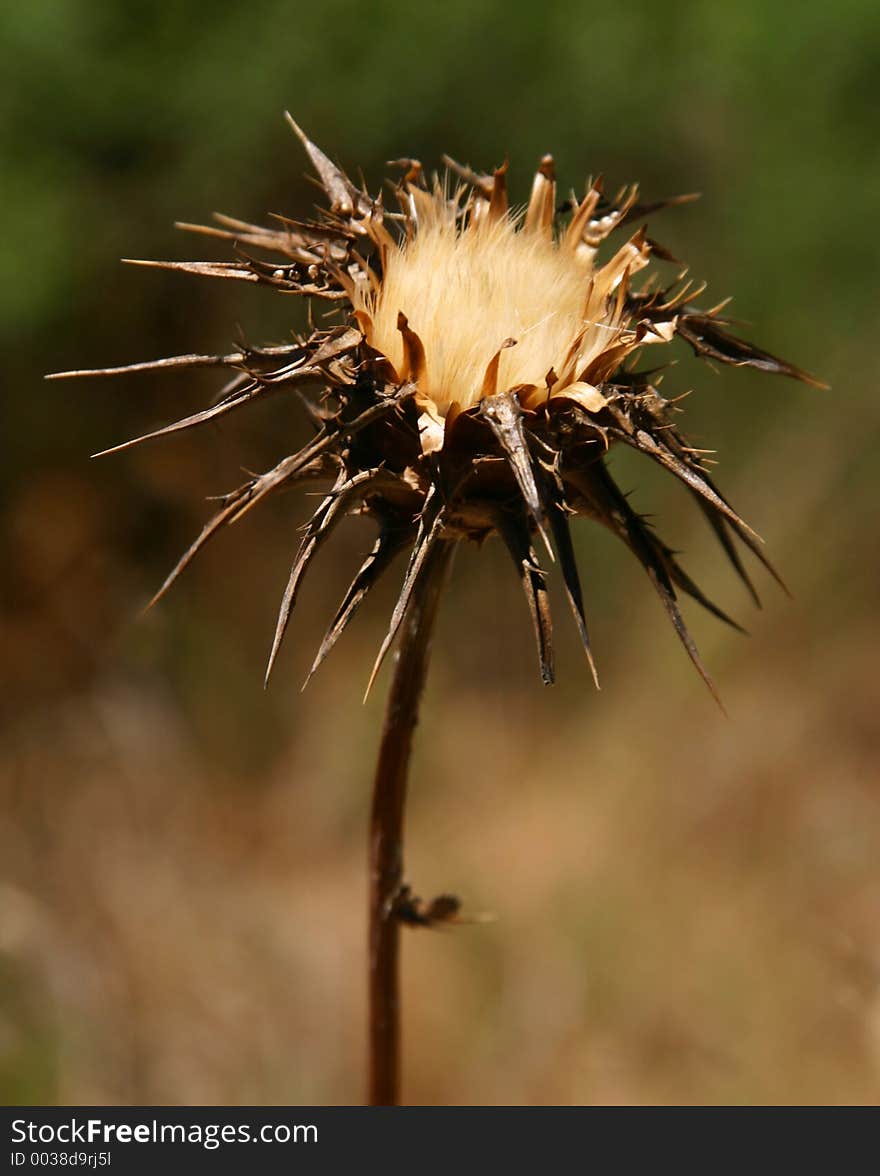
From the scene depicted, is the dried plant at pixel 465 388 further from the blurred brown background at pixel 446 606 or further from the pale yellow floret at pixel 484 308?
the blurred brown background at pixel 446 606

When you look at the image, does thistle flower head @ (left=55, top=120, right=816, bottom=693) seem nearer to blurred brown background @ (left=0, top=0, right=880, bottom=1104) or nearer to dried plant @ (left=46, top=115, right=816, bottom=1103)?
dried plant @ (left=46, top=115, right=816, bottom=1103)

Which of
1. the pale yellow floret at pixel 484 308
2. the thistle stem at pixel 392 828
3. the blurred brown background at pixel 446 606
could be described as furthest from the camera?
the blurred brown background at pixel 446 606

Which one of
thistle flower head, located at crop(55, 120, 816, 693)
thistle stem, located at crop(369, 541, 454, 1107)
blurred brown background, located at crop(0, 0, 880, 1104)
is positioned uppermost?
blurred brown background, located at crop(0, 0, 880, 1104)

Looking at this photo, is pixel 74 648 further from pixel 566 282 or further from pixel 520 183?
pixel 566 282

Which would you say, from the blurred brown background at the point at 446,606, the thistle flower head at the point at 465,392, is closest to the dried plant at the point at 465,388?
the thistle flower head at the point at 465,392

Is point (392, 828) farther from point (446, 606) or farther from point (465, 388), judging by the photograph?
point (446, 606)

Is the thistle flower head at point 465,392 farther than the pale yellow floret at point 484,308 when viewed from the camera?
No

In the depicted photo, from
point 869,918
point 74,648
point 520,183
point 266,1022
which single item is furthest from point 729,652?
point 74,648

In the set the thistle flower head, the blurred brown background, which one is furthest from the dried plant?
the blurred brown background
